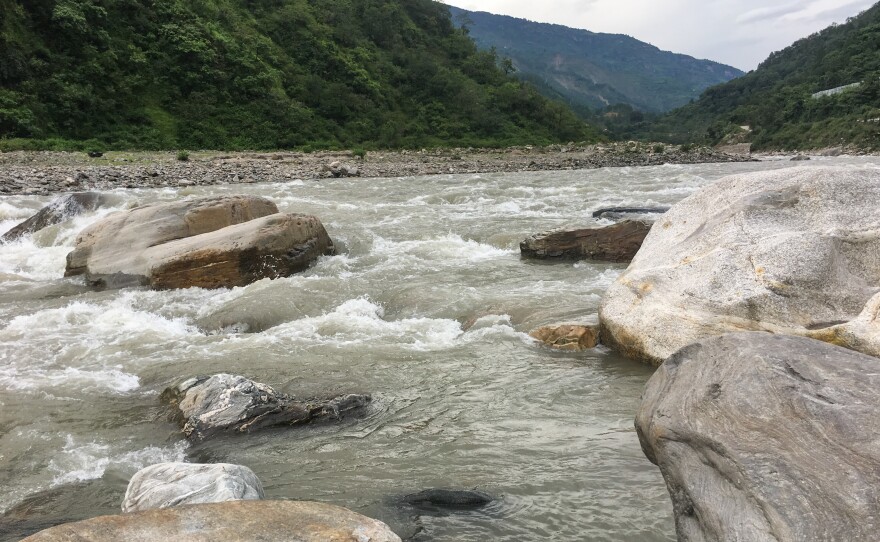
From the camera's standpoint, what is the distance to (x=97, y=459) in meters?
4.57

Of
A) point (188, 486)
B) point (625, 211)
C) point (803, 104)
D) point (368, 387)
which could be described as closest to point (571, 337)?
point (368, 387)

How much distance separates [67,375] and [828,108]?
7804 cm

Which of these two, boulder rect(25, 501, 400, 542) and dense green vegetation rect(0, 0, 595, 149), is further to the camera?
dense green vegetation rect(0, 0, 595, 149)

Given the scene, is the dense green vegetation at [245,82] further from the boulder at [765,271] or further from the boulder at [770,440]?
the boulder at [770,440]

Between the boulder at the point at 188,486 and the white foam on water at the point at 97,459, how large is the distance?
37.6 inches

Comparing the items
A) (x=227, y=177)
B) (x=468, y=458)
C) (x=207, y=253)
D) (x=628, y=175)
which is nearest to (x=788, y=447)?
(x=468, y=458)

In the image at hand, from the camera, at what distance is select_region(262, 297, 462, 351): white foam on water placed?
7.06 meters

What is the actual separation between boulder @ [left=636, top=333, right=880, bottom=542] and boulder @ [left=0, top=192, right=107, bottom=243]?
13943mm

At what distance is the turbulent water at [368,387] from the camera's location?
153 inches

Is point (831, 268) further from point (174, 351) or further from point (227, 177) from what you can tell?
point (227, 177)

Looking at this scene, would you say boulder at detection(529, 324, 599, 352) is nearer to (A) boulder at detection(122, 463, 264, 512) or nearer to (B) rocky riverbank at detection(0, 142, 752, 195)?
(A) boulder at detection(122, 463, 264, 512)

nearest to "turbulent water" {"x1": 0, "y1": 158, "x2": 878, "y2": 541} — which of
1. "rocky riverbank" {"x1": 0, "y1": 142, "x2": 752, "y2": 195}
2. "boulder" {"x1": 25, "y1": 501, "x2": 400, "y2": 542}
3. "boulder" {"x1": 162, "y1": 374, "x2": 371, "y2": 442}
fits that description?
"boulder" {"x1": 162, "y1": 374, "x2": 371, "y2": 442}

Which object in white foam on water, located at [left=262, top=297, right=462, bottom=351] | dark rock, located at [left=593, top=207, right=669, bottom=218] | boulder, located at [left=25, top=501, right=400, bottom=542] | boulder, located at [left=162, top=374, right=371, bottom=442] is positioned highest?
dark rock, located at [left=593, top=207, right=669, bottom=218]

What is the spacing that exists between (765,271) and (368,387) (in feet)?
11.7
